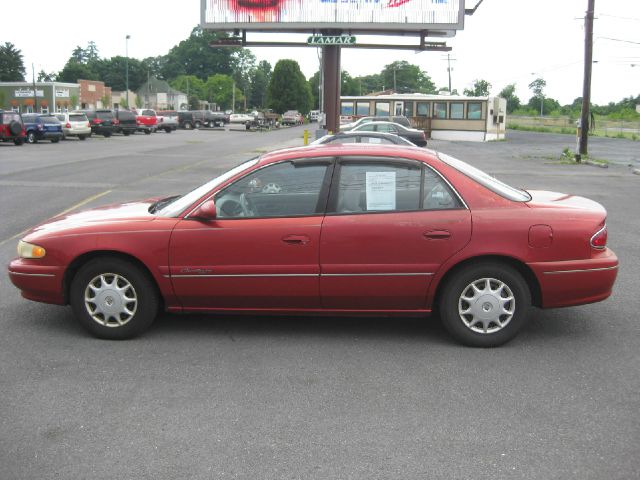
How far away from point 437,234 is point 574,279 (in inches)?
43.0

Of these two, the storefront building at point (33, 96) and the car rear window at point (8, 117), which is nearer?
the car rear window at point (8, 117)

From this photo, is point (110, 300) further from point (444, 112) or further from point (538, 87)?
point (538, 87)

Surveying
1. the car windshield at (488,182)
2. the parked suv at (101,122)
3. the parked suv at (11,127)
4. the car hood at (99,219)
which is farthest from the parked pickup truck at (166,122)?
the car windshield at (488,182)

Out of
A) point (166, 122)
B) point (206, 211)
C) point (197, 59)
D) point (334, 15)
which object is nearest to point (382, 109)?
point (166, 122)

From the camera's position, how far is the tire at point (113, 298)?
18.0 feet

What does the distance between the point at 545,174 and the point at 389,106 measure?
2942 centimetres

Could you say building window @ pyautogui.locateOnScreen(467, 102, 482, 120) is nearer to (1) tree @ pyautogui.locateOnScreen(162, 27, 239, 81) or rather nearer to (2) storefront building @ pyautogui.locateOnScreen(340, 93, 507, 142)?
(2) storefront building @ pyautogui.locateOnScreen(340, 93, 507, 142)

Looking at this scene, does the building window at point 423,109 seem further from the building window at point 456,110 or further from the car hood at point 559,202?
the car hood at point 559,202

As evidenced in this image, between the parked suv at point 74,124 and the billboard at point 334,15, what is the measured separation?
14.0m

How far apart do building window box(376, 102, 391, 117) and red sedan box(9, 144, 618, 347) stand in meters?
45.7

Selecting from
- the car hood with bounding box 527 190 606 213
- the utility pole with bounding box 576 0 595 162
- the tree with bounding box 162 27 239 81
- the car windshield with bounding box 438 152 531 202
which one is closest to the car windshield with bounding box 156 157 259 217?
the car windshield with bounding box 438 152 531 202

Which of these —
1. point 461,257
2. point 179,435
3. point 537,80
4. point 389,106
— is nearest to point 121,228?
point 179,435

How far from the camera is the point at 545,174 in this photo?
71.6 ft

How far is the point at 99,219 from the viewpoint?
574 centimetres
